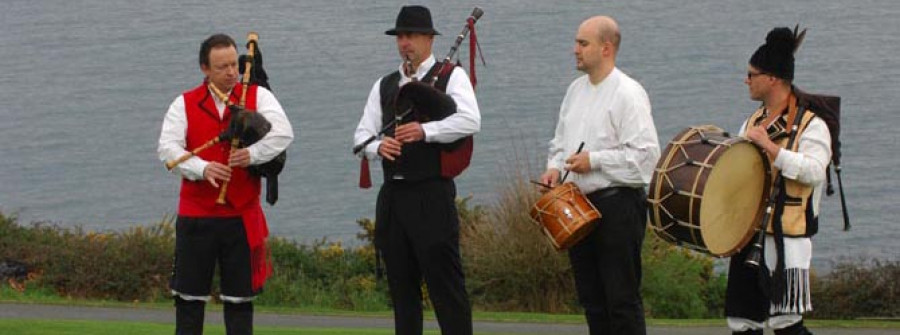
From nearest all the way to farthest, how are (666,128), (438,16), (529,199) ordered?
(529,199) → (666,128) → (438,16)

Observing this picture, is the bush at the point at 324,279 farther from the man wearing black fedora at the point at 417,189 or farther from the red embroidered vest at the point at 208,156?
the red embroidered vest at the point at 208,156

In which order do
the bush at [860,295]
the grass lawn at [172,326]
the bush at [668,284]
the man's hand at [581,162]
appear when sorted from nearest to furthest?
the man's hand at [581,162], the grass lawn at [172,326], the bush at [860,295], the bush at [668,284]

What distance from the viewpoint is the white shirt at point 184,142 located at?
29.4 ft

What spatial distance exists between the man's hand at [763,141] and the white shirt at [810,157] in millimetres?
30

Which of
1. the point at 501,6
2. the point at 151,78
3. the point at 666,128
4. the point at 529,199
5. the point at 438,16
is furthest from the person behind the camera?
the point at 501,6

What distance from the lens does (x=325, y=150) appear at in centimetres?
2975

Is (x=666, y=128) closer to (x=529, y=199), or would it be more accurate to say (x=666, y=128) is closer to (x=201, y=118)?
(x=529, y=199)

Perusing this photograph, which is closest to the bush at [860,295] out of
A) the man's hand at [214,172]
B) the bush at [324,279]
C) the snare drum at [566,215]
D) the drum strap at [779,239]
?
the bush at [324,279]

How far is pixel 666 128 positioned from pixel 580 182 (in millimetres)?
20468

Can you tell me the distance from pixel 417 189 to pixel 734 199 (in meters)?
1.62

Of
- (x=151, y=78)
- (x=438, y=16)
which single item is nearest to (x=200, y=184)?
(x=151, y=78)

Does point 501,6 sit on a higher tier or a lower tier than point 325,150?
higher

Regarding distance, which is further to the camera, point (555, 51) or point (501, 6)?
point (501, 6)

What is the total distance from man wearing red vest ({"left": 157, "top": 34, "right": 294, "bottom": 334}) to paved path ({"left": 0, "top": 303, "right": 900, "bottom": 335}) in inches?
149
